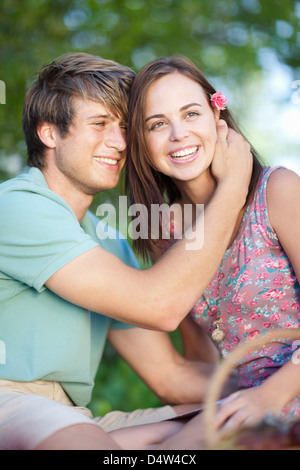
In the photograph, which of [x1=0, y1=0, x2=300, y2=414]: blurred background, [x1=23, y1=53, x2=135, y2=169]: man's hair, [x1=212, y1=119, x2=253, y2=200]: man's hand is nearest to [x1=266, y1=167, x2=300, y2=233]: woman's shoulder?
[x1=212, y1=119, x2=253, y2=200]: man's hand

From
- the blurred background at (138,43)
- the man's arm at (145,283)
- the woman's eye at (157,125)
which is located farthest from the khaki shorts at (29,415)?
the blurred background at (138,43)

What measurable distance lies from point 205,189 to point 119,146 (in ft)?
1.43

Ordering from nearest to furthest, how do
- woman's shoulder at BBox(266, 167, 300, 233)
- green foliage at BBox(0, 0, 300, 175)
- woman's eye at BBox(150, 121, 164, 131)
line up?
woman's shoulder at BBox(266, 167, 300, 233), woman's eye at BBox(150, 121, 164, 131), green foliage at BBox(0, 0, 300, 175)

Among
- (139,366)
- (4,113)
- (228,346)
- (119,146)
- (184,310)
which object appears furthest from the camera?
(4,113)

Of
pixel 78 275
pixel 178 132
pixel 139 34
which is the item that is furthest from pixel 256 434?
pixel 139 34

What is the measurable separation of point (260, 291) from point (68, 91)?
1237 millimetres

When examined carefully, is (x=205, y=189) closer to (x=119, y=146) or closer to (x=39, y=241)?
(x=119, y=146)

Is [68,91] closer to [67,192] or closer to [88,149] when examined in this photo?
[88,149]

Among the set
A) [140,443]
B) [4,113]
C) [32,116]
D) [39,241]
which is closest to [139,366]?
[140,443]

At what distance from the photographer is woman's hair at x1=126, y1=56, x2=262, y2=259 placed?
240cm

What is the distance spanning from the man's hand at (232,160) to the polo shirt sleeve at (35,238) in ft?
1.96

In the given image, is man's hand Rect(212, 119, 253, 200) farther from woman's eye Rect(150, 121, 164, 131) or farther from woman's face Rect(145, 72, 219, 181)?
woman's eye Rect(150, 121, 164, 131)

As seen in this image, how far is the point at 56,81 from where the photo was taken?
8.59ft

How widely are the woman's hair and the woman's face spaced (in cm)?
3
